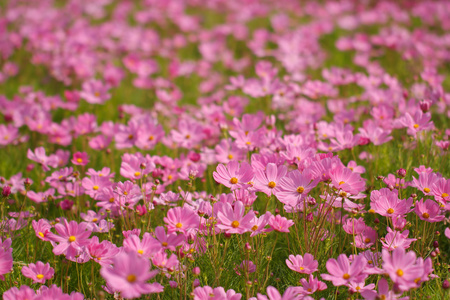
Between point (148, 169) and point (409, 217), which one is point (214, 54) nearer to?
point (148, 169)

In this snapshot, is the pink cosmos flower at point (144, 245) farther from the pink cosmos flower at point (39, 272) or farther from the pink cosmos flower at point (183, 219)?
the pink cosmos flower at point (39, 272)

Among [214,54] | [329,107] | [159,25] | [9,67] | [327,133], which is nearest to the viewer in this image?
[327,133]

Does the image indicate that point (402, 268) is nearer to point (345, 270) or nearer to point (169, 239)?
point (345, 270)

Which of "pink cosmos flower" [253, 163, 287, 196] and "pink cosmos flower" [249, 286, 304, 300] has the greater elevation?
"pink cosmos flower" [253, 163, 287, 196]

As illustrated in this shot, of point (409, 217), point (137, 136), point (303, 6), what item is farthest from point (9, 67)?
point (303, 6)

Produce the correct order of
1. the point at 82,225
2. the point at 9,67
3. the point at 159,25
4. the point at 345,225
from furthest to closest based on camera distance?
the point at 159,25 < the point at 9,67 < the point at 345,225 < the point at 82,225

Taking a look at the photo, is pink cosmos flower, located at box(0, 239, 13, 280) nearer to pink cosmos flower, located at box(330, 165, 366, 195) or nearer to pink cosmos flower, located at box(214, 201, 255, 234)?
pink cosmos flower, located at box(214, 201, 255, 234)

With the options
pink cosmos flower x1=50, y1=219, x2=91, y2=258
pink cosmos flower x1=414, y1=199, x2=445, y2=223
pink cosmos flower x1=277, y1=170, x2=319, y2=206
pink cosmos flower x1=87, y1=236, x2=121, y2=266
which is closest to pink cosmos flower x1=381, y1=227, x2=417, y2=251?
pink cosmos flower x1=414, y1=199, x2=445, y2=223
